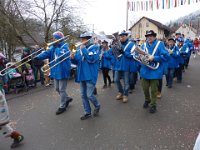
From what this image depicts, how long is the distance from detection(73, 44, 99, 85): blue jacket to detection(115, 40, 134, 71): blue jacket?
4.06ft

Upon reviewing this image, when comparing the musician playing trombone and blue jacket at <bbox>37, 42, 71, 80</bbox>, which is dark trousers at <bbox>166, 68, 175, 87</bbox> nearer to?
the musician playing trombone

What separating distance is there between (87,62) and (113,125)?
4.73ft

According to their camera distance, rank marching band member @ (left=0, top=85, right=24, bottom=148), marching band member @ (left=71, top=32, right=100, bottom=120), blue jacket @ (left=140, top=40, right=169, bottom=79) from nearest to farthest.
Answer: marching band member @ (left=0, top=85, right=24, bottom=148) → marching band member @ (left=71, top=32, right=100, bottom=120) → blue jacket @ (left=140, top=40, right=169, bottom=79)

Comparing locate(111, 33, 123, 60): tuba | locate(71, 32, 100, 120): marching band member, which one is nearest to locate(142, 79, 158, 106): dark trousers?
locate(111, 33, 123, 60): tuba

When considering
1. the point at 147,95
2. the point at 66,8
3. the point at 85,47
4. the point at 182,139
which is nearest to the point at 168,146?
the point at 182,139

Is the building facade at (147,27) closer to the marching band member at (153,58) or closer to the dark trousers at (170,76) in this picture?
the dark trousers at (170,76)

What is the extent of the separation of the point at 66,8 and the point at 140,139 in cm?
1330

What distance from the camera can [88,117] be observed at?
17.9 ft

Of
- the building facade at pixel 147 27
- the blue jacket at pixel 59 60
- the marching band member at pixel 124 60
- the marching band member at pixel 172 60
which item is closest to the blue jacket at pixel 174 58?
the marching band member at pixel 172 60

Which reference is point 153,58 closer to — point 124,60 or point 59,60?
point 124,60

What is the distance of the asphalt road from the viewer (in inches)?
164

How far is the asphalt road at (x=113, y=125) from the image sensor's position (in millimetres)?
4164

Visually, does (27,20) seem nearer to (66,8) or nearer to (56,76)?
(66,8)

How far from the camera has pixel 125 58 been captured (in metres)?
6.41
